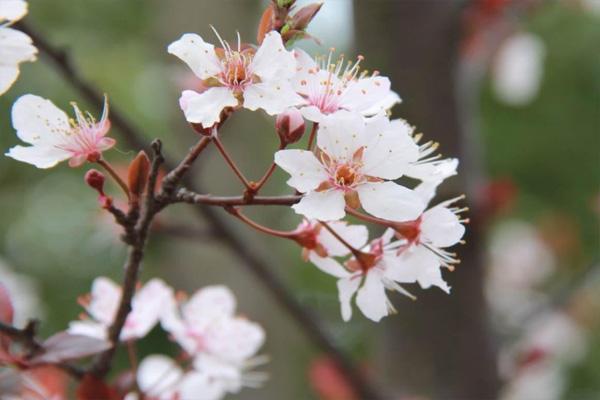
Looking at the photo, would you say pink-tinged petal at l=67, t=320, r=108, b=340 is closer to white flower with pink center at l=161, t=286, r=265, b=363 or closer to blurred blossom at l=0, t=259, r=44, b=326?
white flower with pink center at l=161, t=286, r=265, b=363

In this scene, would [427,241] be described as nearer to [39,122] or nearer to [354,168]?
[354,168]

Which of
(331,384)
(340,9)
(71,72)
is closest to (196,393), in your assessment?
(71,72)

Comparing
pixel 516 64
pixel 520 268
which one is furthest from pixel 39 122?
pixel 520 268

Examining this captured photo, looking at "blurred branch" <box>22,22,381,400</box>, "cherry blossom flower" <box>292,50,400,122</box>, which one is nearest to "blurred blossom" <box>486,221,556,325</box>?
"blurred branch" <box>22,22,381,400</box>

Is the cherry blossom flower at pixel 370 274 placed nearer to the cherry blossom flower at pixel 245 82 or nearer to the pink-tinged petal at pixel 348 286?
the pink-tinged petal at pixel 348 286

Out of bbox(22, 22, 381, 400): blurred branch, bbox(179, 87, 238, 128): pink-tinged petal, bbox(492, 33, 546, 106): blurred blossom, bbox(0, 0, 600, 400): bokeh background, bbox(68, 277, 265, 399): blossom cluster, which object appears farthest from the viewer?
bbox(492, 33, 546, 106): blurred blossom

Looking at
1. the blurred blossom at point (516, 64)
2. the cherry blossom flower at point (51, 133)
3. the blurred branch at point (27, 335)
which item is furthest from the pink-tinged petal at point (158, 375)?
the blurred blossom at point (516, 64)
